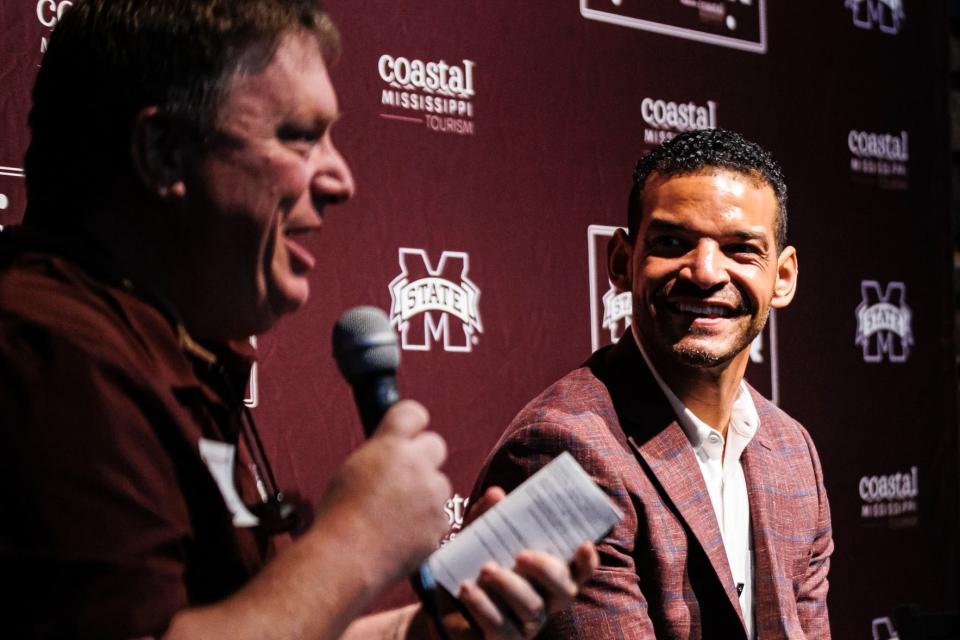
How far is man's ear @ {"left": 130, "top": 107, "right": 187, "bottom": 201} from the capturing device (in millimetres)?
958

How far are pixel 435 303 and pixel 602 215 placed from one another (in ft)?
1.59

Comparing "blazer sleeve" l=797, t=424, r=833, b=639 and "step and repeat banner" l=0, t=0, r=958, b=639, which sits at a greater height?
"step and repeat banner" l=0, t=0, r=958, b=639

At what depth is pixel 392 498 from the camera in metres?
0.88

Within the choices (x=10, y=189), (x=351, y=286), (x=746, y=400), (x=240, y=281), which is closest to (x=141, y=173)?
(x=240, y=281)

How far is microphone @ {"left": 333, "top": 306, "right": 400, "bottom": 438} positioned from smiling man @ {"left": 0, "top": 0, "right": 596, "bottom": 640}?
52mm

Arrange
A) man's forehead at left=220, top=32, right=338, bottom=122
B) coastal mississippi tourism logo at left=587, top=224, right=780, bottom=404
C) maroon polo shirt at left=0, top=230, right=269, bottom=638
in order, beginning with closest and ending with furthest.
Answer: maroon polo shirt at left=0, top=230, right=269, bottom=638
man's forehead at left=220, top=32, right=338, bottom=122
coastal mississippi tourism logo at left=587, top=224, right=780, bottom=404

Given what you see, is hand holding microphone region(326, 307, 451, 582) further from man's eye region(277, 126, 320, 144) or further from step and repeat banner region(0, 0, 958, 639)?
step and repeat banner region(0, 0, 958, 639)

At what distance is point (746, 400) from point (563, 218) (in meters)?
0.55

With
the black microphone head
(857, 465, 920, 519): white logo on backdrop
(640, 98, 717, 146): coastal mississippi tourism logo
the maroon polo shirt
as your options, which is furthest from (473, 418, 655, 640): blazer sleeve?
(857, 465, 920, 519): white logo on backdrop

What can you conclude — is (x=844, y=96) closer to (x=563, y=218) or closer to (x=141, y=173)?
(x=563, y=218)

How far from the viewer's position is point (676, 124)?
2566 mm

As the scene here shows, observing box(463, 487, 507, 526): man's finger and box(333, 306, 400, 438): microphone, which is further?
box(463, 487, 507, 526): man's finger

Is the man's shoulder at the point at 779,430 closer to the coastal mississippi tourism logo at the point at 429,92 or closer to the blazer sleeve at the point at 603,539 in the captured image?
the blazer sleeve at the point at 603,539

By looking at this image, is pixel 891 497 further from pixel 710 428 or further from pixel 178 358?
pixel 178 358
